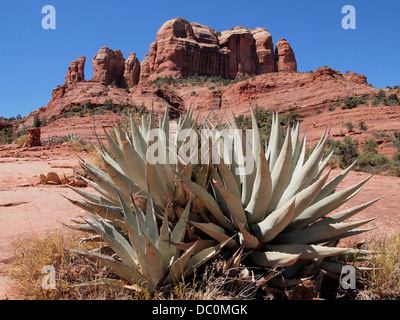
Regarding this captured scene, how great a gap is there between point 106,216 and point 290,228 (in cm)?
148

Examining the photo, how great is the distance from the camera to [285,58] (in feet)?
253

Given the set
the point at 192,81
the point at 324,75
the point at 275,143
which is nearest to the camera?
the point at 275,143

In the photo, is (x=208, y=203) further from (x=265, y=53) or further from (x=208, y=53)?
(x=265, y=53)

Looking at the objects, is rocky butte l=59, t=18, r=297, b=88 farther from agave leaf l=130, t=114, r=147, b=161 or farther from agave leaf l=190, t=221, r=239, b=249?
agave leaf l=190, t=221, r=239, b=249

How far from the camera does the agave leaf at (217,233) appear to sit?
70.4 inches

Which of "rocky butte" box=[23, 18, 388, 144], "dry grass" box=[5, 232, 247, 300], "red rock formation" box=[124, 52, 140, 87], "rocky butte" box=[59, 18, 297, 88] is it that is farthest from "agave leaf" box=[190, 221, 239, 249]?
"red rock formation" box=[124, 52, 140, 87]

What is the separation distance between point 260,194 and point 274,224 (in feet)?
0.77

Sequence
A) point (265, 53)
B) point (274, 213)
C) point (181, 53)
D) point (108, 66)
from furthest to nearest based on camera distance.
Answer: point (265, 53) → point (108, 66) → point (181, 53) → point (274, 213)

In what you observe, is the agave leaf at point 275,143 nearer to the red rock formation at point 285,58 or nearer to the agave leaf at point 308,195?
the agave leaf at point 308,195

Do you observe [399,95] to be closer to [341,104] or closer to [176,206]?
[341,104]

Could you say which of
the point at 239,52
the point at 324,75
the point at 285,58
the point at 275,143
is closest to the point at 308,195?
the point at 275,143

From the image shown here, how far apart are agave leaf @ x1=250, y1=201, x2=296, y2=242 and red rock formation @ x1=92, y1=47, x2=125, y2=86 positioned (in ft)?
251

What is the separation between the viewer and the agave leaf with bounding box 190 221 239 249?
1787 millimetres
